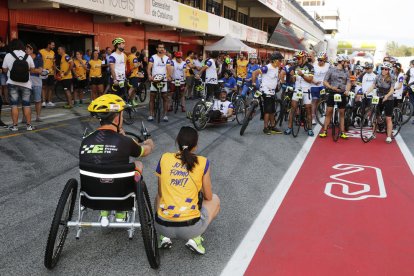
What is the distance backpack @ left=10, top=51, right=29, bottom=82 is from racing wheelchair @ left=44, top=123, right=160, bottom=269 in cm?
548

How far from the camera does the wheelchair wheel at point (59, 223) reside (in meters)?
3.11

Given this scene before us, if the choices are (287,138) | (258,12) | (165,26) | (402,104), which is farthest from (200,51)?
(287,138)

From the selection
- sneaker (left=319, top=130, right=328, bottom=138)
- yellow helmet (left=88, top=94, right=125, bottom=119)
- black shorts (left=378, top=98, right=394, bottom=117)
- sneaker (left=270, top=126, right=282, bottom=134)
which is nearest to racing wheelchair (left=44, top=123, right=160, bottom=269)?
yellow helmet (left=88, top=94, right=125, bottom=119)

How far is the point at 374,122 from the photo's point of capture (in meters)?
9.40

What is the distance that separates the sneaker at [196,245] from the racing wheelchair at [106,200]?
0.30 meters

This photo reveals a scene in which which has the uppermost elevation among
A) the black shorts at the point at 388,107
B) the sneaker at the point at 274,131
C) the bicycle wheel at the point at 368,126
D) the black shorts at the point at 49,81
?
the black shorts at the point at 49,81

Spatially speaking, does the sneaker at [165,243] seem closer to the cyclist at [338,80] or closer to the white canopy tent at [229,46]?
the cyclist at [338,80]

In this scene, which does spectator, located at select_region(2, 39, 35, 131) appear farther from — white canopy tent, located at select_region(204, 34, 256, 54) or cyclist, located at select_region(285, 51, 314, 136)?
white canopy tent, located at select_region(204, 34, 256, 54)

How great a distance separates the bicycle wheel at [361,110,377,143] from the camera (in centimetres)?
914

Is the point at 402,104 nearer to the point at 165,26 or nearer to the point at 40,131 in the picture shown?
the point at 40,131

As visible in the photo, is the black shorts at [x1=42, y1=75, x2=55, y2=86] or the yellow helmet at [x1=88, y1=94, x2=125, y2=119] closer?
the yellow helmet at [x1=88, y1=94, x2=125, y2=119]

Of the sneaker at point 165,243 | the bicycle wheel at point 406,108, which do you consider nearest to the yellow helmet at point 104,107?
the sneaker at point 165,243

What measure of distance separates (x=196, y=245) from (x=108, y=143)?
3.86ft

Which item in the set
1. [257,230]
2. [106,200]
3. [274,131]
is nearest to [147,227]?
[106,200]
